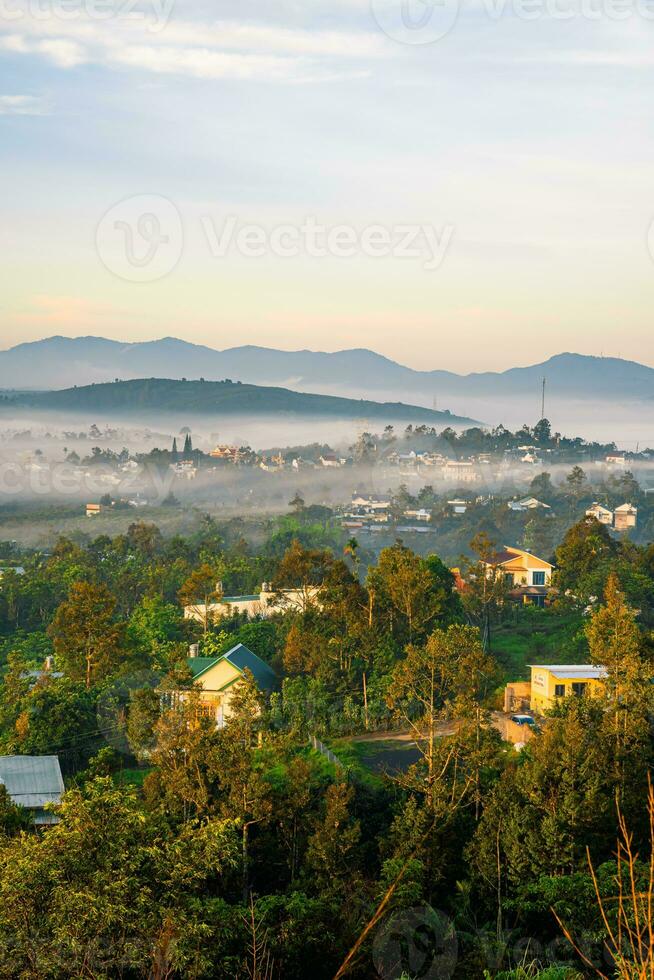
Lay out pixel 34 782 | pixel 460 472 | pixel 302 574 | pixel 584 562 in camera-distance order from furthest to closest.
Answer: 1. pixel 460 472
2. pixel 584 562
3. pixel 302 574
4. pixel 34 782

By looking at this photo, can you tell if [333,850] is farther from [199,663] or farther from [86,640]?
[86,640]

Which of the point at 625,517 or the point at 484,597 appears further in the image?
the point at 625,517

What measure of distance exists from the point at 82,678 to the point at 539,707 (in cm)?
872

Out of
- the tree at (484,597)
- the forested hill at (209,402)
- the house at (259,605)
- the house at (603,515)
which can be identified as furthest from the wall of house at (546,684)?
the forested hill at (209,402)

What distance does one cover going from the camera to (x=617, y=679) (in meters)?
16.4

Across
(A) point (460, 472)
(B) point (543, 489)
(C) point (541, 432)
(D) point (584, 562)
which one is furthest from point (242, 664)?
A: (C) point (541, 432)

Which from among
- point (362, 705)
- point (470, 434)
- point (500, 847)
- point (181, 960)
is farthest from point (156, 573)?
point (470, 434)

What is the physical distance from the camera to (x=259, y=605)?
2823 centimetres

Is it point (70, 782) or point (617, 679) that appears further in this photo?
point (70, 782)

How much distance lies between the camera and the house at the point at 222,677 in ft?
70.0

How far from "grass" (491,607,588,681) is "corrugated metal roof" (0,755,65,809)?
8.90 meters

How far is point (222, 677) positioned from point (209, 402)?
13511cm

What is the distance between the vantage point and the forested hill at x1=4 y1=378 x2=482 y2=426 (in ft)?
500

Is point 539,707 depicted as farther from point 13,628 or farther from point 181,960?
point 13,628
